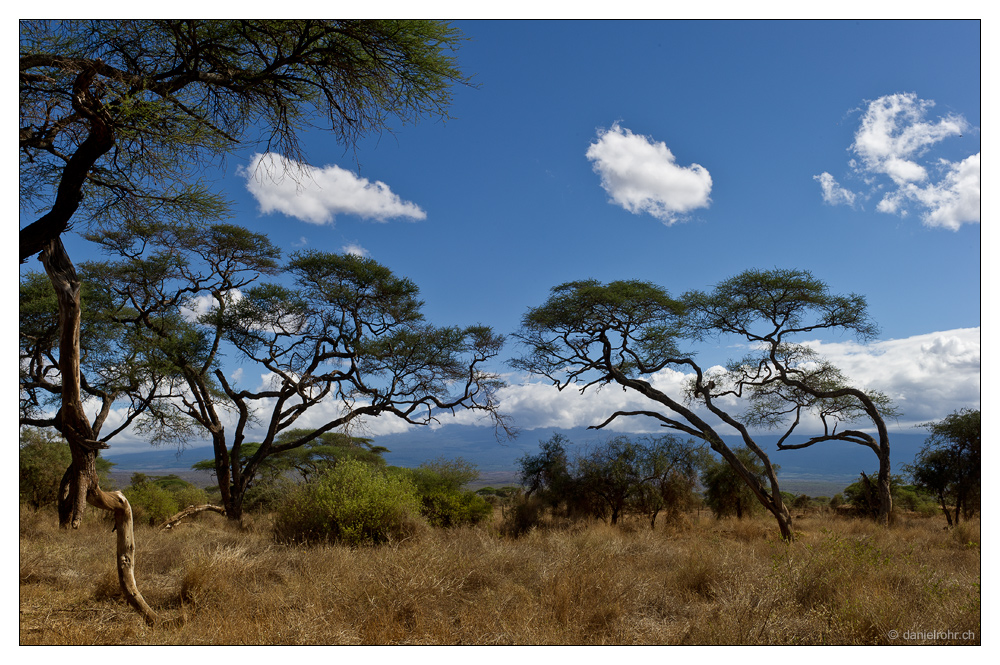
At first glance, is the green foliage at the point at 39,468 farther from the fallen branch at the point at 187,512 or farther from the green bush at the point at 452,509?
the green bush at the point at 452,509

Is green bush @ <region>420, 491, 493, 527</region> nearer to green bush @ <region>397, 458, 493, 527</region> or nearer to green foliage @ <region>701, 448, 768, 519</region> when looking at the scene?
green bush @ <region>397, 458, 493, 527</region>

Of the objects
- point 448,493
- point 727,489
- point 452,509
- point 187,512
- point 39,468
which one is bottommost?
point 727,489

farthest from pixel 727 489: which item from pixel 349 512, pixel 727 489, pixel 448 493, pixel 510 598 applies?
pixel 510 598

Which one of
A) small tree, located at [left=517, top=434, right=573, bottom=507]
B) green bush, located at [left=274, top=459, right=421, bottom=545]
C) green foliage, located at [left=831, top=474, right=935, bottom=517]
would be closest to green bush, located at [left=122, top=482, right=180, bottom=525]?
green bush, located at [left=274, top=459, right=421, bottom=545]

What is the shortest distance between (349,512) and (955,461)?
17247 mm

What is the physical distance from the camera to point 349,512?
8.41m

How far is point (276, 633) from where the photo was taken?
4.24 metres

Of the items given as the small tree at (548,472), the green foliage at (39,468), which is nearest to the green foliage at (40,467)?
the green foliage at (39,468)

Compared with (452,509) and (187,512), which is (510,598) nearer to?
(452,509)

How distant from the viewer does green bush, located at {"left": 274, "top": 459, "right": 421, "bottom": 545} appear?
27.7ft

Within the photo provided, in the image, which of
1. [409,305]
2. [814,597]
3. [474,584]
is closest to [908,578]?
[814,597]

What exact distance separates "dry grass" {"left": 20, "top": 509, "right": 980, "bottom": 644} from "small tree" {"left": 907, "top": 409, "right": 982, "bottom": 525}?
11028 mm

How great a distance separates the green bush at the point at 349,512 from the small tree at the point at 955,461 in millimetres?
14713

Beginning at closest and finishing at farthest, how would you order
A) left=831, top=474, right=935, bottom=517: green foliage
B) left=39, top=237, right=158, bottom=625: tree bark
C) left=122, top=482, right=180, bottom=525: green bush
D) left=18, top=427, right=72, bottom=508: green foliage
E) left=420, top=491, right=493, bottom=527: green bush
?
left=39, top=237, right=158, bottom=625: tree bark, left=420, top=491, right=493, bottom=527: green bush, left=122, top=482, right=180, bottom=525: green bush, left=18, top=427, right=72, bottom=508: green foliage, left=831, top=474, right=935, bottom=517: green foliage
